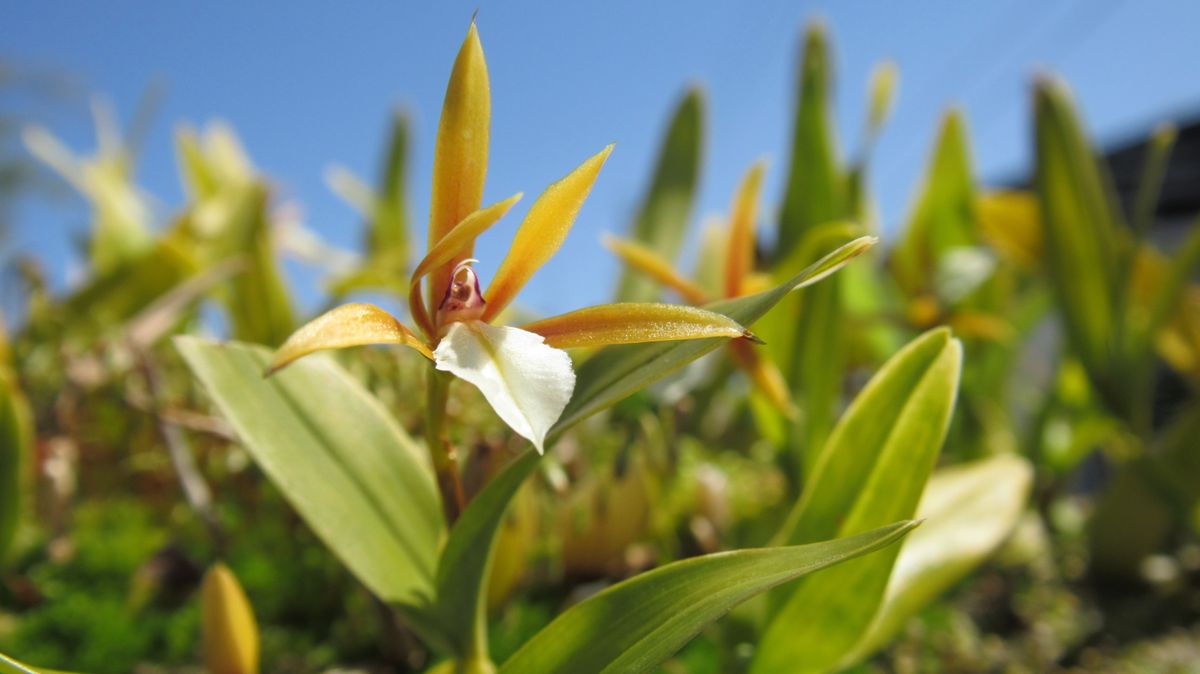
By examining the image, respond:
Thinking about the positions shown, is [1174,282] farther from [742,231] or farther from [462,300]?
[462,300]

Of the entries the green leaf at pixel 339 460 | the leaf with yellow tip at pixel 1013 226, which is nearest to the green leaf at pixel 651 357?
the green leaf at pixel 339 460


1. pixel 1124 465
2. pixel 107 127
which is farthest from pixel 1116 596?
pixel 107 127

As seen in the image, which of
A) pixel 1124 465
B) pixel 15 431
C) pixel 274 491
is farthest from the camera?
pixel 1124 465

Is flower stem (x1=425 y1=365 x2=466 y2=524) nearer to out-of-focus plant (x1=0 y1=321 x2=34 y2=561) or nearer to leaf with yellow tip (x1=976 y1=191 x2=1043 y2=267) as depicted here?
out-of-focus plant (x1=0 y1=321 x2=34 y2=561)

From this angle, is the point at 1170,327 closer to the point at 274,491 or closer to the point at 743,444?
the point at 743,444

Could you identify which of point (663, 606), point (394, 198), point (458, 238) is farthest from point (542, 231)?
point (394, 198)
